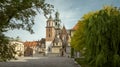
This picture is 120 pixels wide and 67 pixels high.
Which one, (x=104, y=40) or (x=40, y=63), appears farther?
(x=40, y=63)

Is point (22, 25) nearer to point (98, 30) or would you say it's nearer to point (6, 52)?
point (6, 52)

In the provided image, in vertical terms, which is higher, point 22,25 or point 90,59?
point 22,25

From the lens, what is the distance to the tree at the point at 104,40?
2314cm

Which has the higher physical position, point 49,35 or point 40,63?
point 49,35

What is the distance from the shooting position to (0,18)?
45.6ft

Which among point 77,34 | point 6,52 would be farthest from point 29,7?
point 77,34

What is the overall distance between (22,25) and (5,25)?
1.11 metres

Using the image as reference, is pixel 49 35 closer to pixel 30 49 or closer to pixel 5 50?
pixel 30 49

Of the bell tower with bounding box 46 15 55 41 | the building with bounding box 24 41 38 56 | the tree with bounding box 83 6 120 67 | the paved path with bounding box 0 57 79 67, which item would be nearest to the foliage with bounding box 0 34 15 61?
the tree with bounding box 83 6 120 67

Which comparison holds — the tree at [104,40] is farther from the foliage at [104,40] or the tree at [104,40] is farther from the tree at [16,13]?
the tree at [16,13]

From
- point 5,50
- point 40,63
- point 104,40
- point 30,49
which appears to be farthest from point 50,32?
point 5,50

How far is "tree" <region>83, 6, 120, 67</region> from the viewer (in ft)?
75.9

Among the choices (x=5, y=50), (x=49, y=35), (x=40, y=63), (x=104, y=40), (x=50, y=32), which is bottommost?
(x=40, y=63)

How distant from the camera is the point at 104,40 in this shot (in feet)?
77.7
